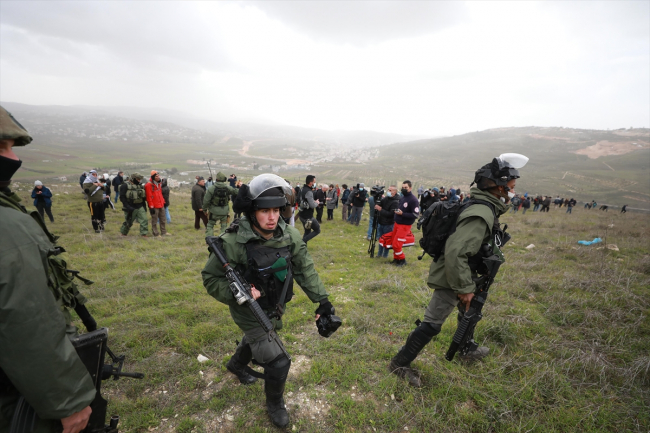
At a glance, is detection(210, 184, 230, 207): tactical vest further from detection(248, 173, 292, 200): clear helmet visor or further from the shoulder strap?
the shoulder strap

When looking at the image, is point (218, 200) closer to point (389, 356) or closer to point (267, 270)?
point (267, 270)

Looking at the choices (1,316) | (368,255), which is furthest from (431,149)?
(1,316)

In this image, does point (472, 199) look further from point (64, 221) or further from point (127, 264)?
point (64, 221)

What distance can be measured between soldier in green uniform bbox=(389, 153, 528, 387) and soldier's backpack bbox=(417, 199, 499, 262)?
6 cm

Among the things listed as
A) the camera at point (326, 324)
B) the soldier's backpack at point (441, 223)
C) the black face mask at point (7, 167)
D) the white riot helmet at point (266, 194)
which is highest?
the black face mask at point (7, 167)

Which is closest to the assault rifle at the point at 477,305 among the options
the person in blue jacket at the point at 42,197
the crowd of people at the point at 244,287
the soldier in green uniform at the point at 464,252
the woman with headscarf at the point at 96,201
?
the crowd of people at the point at 244,287

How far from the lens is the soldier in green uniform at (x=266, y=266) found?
250 centimetres

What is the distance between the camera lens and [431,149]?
4520 inches

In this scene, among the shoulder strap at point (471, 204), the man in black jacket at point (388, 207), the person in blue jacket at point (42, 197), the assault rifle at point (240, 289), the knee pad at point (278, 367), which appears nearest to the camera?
the assault rifle at point (240, 289)

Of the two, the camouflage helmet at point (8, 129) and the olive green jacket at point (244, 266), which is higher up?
the camouflage helmet at point (8, 129)

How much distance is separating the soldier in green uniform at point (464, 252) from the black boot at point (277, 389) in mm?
1554

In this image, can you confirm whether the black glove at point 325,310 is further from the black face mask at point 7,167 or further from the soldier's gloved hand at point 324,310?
the black face mask at point 7,167

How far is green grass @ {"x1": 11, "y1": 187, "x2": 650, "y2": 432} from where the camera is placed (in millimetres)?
2971

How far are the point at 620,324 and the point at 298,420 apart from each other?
5707mm
